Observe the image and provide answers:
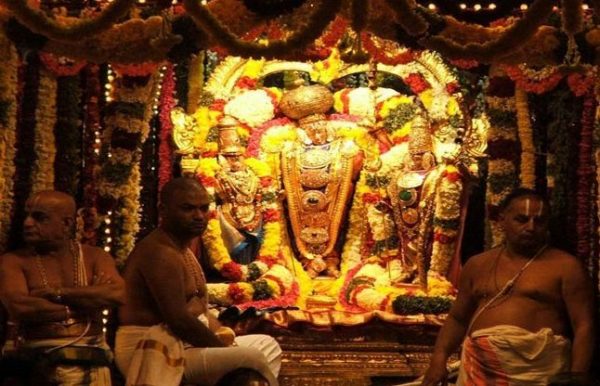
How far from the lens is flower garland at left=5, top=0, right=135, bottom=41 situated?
22.3ft

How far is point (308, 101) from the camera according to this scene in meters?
10.4

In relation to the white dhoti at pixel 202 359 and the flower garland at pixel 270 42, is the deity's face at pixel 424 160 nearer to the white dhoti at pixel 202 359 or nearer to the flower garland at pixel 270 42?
the flower garland at pixel 270 42

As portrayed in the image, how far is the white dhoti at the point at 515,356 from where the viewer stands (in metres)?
6.57

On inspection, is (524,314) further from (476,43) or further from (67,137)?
(67,137)

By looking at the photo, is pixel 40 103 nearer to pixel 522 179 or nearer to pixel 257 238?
pixel 257 238

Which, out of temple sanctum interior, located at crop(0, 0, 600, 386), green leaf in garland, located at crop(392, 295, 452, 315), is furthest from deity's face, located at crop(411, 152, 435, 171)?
green leaf in garland, located at crop(392, 295, 452, 315)

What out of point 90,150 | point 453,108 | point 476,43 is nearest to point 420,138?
point 453,108

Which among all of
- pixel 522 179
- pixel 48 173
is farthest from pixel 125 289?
pixel 522 179

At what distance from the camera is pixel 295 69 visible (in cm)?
1076

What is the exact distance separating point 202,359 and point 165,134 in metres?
4.26

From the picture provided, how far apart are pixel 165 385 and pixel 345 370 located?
322 cm

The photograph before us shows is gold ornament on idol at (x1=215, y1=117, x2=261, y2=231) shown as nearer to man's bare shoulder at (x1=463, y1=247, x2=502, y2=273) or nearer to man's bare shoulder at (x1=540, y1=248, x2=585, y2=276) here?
man's bare shoulder at (x1=463, y1=247, x2=502, y2=273)

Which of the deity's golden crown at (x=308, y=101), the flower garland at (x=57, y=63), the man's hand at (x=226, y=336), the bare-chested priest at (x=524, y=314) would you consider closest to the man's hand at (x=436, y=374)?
the bare-chested priest at (x=524, y=314)

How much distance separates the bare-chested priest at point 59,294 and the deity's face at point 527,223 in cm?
221
